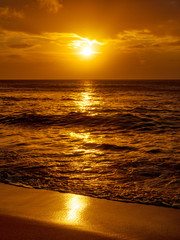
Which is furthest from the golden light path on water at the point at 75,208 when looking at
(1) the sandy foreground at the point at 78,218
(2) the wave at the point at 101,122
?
(2) the wave at the point at 101,122

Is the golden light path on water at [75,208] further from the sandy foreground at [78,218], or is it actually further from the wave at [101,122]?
the wave at [101,122]

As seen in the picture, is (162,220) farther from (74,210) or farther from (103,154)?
(103,154)

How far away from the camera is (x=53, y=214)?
4.13 m

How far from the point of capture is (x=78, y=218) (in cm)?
399

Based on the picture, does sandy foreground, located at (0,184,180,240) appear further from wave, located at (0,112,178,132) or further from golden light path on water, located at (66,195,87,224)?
wave, located at (0,112,178,132)

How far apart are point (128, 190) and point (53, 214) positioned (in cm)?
197

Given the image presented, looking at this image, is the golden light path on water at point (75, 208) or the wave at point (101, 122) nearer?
the golden light path on water at point (75, 208)

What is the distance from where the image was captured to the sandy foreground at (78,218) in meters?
3.47

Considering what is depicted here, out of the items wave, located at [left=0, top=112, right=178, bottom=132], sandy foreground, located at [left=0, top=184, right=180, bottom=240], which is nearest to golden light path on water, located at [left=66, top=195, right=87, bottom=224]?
sandy foreground, located at [left=0, top=184, right=180, bottom=240]

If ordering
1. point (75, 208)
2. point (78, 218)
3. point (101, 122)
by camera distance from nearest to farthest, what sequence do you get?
point (78, 218) → point (75, 208) → point (101, 122)

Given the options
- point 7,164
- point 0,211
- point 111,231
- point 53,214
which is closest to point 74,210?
point 53,214

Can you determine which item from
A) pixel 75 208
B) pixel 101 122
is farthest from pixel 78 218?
pixel 101 122

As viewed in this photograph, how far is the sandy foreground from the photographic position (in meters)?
3.47

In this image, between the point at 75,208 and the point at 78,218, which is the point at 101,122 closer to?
the point at 75,208
